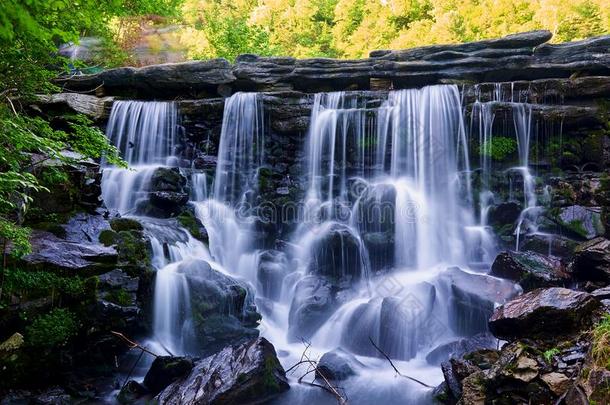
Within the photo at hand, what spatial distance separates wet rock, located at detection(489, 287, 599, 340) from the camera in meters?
5.27

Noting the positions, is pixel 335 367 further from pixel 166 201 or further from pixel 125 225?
pixel 166 201

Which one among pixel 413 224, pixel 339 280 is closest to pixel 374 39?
pixel 413 224

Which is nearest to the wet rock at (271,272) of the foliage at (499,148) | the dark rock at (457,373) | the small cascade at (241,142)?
the small cascade at (241,142)

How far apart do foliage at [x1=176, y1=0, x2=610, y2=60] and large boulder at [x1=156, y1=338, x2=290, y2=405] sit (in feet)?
56.5

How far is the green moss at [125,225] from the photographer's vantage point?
339 inches

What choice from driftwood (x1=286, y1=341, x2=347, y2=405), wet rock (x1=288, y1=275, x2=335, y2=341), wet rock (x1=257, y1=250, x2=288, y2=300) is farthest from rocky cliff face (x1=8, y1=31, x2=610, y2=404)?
wet rock (x1=288, y1=275, x2=335, y2=341)

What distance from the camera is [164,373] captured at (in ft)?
20.7

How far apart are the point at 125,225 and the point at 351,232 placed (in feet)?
16.9

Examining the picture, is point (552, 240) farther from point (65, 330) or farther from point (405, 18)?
point (405, 18)

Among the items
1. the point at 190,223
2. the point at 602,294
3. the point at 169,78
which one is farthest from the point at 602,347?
the point at 169,78

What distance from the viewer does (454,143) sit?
1293 cm

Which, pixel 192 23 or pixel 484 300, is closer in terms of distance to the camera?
pixel 484 300

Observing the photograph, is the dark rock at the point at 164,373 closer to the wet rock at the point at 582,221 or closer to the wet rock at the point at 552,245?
the wet rock at the point at 552,245

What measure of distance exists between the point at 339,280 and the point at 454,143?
5.72 m
